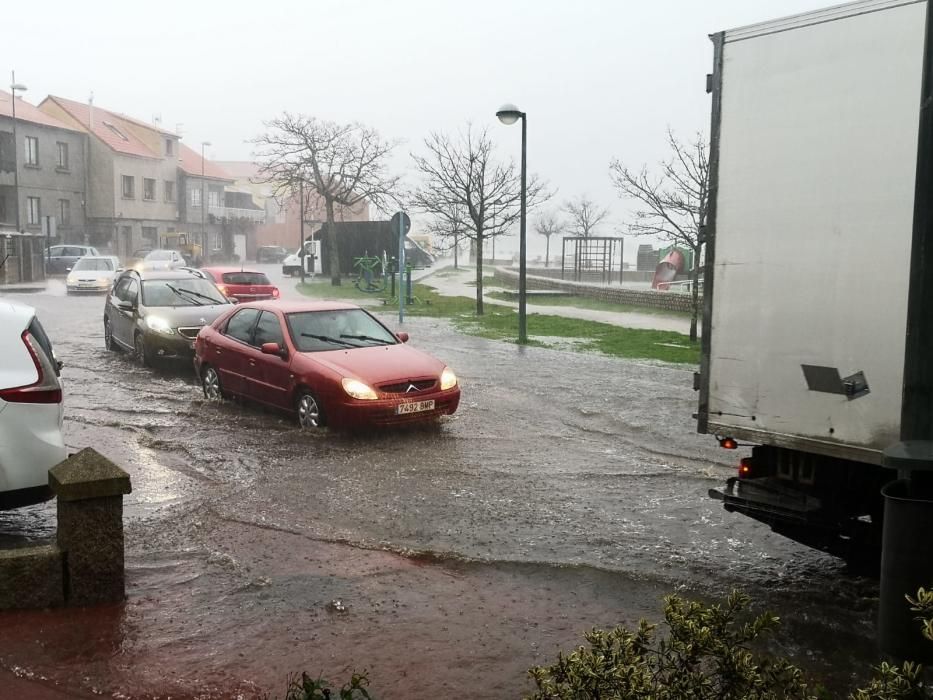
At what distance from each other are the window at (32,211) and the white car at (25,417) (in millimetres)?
51313

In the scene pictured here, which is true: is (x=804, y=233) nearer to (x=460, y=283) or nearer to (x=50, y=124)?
(x=460, y=283)

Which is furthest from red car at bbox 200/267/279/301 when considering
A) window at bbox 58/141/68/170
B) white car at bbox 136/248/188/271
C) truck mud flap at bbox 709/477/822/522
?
window at bbox 58/141/68/170

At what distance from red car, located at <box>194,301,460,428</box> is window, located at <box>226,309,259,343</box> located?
2 centimetres

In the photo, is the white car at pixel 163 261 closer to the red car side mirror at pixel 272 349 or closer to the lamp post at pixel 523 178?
the lamp post at pixel 523 178

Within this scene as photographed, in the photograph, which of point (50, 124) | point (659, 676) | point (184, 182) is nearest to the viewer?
point (659, 676)

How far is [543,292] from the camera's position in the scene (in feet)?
117

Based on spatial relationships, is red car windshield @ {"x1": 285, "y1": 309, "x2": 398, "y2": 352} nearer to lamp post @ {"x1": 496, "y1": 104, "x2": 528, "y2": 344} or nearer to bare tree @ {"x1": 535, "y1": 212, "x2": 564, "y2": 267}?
lamp post @ {"x1": 496, "y1": 104, "x2": 528, "y2": 344}

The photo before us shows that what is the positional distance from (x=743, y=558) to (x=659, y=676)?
339 cm

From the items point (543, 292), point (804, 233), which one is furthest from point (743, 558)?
point (543, 292)

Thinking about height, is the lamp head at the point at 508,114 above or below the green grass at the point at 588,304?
above

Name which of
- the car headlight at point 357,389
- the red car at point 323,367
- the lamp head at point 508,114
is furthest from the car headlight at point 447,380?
the lamp head at point 508,114

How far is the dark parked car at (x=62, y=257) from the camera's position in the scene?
1735 inches

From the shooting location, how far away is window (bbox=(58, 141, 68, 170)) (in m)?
55.4

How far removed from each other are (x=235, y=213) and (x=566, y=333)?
198 ft
